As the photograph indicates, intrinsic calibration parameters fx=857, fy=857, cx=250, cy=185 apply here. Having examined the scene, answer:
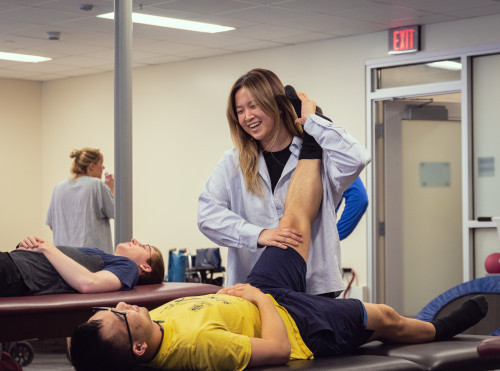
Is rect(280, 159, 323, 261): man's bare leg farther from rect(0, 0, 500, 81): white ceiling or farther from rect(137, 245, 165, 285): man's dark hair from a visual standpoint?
rect(0, 0, 500, 81): white ceiling

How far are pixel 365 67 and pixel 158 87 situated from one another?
8.43ft

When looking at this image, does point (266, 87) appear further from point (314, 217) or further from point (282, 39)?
point (282, 39)

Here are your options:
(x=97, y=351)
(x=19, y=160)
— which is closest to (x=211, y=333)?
(x=97, y=351)

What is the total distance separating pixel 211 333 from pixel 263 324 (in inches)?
7.6

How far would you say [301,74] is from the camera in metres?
7.61

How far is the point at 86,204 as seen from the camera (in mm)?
5781

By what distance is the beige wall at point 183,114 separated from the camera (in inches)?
284

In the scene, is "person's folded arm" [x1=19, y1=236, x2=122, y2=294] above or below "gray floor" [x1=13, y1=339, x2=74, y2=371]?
above

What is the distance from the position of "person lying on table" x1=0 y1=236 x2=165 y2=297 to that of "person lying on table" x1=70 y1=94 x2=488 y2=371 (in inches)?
27.8

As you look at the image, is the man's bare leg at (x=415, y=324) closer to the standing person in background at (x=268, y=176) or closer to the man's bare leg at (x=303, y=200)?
the standing person in background at (x=268, y=176)

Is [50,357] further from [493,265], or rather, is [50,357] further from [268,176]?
[268,176]

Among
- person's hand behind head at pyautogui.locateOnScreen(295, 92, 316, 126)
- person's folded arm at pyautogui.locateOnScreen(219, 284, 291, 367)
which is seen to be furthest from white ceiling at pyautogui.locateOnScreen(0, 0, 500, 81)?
person's folded arm at pyautogui.locateOnScreen(219, 284, 291, 367)

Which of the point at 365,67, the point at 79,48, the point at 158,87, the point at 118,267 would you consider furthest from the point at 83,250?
the point at 158,87

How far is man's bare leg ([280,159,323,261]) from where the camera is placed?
266cm
